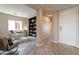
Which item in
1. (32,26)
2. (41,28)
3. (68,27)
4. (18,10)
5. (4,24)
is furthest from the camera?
(68,27)

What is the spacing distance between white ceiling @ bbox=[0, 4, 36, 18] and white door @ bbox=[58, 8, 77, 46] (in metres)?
1.74

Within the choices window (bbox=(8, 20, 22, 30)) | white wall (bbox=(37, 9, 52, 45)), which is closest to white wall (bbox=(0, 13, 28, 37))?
window (bbox=(8, 20, 22, 30))

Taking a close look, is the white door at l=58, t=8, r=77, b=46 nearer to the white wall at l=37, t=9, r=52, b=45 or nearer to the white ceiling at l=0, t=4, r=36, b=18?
the white wall at l=37, t=9, r=52, b=45

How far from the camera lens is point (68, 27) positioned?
4480 millimetres

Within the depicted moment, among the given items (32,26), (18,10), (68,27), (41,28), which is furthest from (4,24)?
(68,27)

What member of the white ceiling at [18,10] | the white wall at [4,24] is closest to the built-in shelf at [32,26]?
the white ceiling at [18,10]

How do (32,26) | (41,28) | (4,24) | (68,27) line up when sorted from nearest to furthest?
(4,24) < (32,26) < (41,28) < (68,27)

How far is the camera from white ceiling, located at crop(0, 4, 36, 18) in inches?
107

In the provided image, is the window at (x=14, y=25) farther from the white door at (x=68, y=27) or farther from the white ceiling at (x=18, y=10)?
the white door at (x=68, y=27)

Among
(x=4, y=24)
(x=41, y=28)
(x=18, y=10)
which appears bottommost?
(x=41, y=28)

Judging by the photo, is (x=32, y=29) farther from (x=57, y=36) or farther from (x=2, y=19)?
(x=57, y=36)

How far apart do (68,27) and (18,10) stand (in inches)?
98.7

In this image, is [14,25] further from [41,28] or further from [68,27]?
[68,27]
